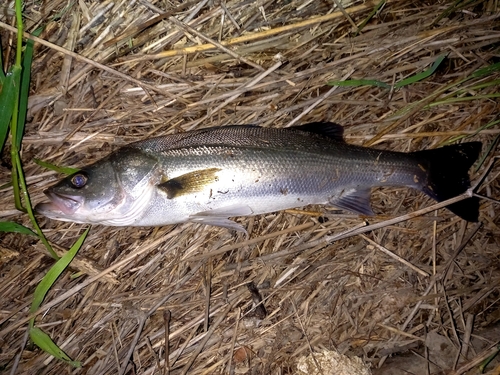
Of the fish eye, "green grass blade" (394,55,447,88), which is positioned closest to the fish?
the fish eye

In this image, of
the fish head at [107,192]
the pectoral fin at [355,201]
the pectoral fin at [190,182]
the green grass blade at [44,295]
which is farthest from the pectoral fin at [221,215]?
the green grass blade at [44,295]

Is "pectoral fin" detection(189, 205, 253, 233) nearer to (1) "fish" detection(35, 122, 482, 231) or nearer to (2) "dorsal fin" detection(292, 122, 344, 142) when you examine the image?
(1) "fish" detection(35, 122, 482, 231)

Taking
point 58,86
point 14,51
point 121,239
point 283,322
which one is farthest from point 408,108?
point 14,51

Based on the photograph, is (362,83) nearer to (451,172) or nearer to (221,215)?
(451,172)

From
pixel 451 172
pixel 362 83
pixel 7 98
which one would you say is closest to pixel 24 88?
pixel 7 98

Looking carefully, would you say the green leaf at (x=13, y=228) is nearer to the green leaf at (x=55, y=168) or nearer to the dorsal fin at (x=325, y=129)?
the green leaf at (x=55, y=168)

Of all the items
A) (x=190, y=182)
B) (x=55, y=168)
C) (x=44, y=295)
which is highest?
(x=55, y=168)

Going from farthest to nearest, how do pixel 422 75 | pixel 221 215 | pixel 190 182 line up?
1. pixel 422 75
2. pixel 221 215
3. pixel 190 182
